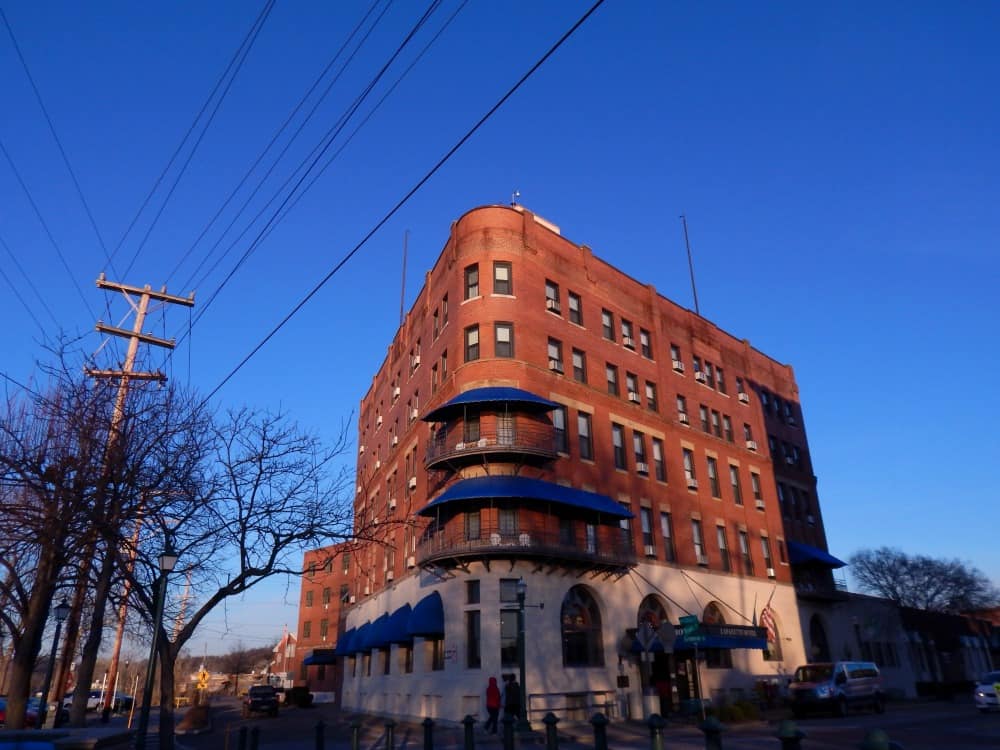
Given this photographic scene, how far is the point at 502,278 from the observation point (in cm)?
3092

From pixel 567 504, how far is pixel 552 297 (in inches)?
404

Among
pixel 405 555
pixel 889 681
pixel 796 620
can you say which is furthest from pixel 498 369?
pixel 889 681

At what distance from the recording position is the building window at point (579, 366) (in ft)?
105

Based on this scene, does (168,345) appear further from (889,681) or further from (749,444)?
(889,681)

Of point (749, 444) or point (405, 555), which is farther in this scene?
point (749, 444)

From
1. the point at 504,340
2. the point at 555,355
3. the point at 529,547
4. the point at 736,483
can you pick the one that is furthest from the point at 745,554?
the point at 504,340

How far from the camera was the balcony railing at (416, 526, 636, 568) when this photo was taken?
25.0 metres

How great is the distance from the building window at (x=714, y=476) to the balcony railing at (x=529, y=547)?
1036cm

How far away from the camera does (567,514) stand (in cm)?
2822

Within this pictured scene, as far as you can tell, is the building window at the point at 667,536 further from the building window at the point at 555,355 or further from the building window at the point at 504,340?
the building window at the point at 504,340

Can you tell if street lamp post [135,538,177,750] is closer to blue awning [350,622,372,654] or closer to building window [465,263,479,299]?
building window [465,263,479,299]

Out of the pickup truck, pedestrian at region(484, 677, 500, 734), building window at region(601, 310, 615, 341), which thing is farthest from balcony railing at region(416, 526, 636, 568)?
the pickup truck

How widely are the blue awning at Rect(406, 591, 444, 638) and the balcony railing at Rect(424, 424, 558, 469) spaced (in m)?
5.32

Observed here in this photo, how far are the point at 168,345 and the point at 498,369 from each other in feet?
41.8
